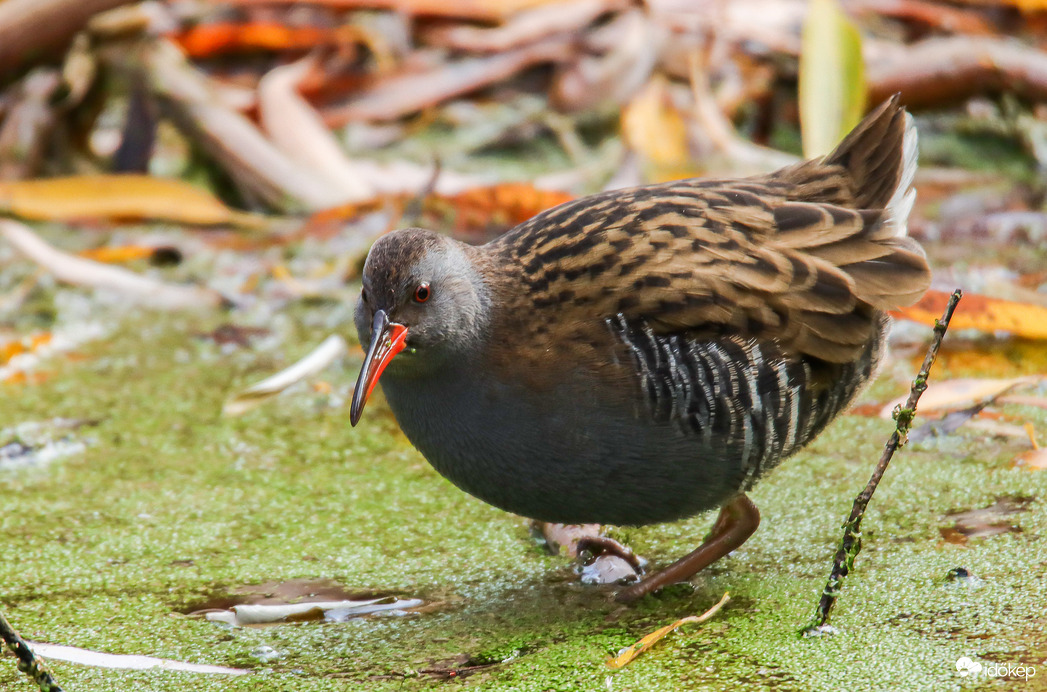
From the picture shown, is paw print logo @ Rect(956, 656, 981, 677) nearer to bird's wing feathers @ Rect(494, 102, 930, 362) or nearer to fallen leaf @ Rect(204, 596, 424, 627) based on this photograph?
bird's wing feathers @ Rect(494, 102, 930, 362)

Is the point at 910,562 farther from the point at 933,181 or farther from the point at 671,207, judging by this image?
the point at 933,181

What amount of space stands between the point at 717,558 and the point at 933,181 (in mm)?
3120

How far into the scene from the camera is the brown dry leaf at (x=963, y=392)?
3400mm

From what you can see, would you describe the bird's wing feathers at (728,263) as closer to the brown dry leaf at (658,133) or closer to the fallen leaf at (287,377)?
the fallen leaf at (287,377)

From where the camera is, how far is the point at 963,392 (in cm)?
342

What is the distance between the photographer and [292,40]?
6234mm

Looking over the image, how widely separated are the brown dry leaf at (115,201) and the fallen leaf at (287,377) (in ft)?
4.25

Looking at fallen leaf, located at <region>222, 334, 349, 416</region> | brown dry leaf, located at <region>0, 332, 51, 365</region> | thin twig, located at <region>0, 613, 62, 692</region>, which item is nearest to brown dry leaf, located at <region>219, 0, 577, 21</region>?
brown dry leaf, located at <region>0, 332, 51, 365</region>

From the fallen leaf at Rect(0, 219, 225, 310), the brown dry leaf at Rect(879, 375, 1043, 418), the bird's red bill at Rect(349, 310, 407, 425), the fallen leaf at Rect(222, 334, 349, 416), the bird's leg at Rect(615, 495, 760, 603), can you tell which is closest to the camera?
the bird's red bill at Rect(349, 310, 407, 425)

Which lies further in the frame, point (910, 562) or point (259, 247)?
point (259, 247)

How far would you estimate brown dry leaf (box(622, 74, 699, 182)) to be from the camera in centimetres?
534

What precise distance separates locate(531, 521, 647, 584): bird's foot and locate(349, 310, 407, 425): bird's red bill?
0.62 m

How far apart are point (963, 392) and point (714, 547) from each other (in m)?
1.05

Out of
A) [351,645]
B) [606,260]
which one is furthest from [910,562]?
[351,645]
